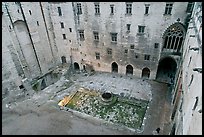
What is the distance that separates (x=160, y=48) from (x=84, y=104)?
473 inches

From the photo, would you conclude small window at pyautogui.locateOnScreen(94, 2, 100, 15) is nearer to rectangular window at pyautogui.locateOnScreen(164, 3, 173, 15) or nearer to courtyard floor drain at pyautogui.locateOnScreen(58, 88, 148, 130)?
rectangular window at pyautogui.locateOnScreen(164, 3, 173, 15)

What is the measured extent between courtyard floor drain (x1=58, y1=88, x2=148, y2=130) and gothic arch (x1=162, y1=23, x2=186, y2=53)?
7699 millimetres

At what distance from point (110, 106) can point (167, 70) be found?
1131cm

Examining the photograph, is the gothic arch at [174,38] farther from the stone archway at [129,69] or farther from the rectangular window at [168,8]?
the stone archway at [129,69]

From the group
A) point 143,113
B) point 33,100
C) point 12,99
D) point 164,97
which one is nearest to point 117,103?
point 143,113

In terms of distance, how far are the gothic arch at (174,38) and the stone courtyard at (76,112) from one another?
5.20m

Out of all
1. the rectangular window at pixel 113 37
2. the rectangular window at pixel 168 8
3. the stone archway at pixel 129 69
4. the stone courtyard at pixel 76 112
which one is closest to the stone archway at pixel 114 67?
the stone courtyard at pixel 76 112

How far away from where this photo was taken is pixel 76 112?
21.7 m

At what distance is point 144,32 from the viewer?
76.8 ft

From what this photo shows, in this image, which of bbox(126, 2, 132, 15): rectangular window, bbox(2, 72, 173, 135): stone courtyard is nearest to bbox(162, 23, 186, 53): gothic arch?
bbox(126, 2, 132, 15): rectangular window

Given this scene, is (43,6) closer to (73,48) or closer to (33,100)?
(73,48)

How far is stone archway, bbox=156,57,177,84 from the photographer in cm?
2639

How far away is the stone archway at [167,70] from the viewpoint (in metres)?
26.4

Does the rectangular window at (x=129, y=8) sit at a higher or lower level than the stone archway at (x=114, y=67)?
higher
